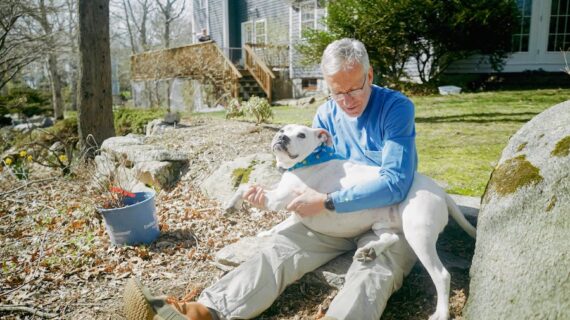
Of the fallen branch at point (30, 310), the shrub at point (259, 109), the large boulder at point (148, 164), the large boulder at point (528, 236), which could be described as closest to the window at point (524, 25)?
the shrub at point (259, 109)

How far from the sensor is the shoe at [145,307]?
6.89 ft

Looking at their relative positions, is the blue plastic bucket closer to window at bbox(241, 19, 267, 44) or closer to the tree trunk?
the tree trunk

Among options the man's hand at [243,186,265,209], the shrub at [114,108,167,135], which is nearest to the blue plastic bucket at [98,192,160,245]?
the man's hand at [243,186,265,209]

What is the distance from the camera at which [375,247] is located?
2387 millimetres

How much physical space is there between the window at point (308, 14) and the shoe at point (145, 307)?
17351 mm

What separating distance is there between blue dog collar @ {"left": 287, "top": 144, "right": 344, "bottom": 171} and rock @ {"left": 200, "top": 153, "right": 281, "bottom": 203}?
2020 mm

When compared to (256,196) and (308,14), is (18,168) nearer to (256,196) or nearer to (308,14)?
(256,196)

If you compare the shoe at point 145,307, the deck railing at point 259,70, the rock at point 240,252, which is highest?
the deck railing at point 259,70

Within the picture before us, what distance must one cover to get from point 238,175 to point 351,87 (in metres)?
2.84

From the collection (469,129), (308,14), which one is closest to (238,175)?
(469,129)

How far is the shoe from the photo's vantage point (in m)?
2.10

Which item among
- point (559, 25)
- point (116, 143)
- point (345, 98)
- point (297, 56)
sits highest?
point (559, 25)

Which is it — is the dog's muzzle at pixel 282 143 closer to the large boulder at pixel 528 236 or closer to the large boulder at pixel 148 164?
the large boulder at pixel 528 236

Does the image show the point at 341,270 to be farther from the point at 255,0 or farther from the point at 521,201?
the point at 255,0
